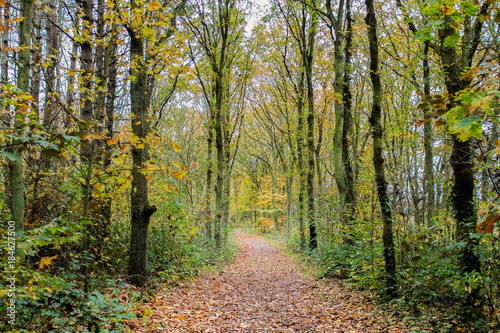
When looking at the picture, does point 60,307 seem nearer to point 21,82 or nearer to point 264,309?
point 21,82

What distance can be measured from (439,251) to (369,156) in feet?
41.0

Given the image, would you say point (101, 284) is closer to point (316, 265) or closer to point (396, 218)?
point (396, 218)

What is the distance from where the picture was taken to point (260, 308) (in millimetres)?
5527

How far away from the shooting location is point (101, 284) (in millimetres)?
4375

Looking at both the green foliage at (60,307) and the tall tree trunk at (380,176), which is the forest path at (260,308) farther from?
the tall tree trunk at (380,176)

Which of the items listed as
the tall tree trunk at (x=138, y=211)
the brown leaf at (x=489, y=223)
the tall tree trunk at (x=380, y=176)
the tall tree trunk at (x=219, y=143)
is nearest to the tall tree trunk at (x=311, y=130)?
the tall tree trunk at (x=219, y=143)

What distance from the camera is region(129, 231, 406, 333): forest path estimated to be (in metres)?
4.20

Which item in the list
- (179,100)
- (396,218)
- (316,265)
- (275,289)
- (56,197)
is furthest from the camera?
(179,100)

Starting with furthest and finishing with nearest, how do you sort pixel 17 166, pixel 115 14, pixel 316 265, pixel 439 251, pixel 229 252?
pixel 229 252 < pixel 316 265 < pixel 439 251 < pixel 115 14 < pixel 17 166

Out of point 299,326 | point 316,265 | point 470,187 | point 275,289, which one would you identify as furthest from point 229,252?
point 470,187

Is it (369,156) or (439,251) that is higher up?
(369,156)

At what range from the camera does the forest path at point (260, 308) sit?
420 cm

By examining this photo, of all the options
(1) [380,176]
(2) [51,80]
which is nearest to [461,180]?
(1) [380,176]

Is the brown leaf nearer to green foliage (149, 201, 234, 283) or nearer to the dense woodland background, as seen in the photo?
the dense woodland background
